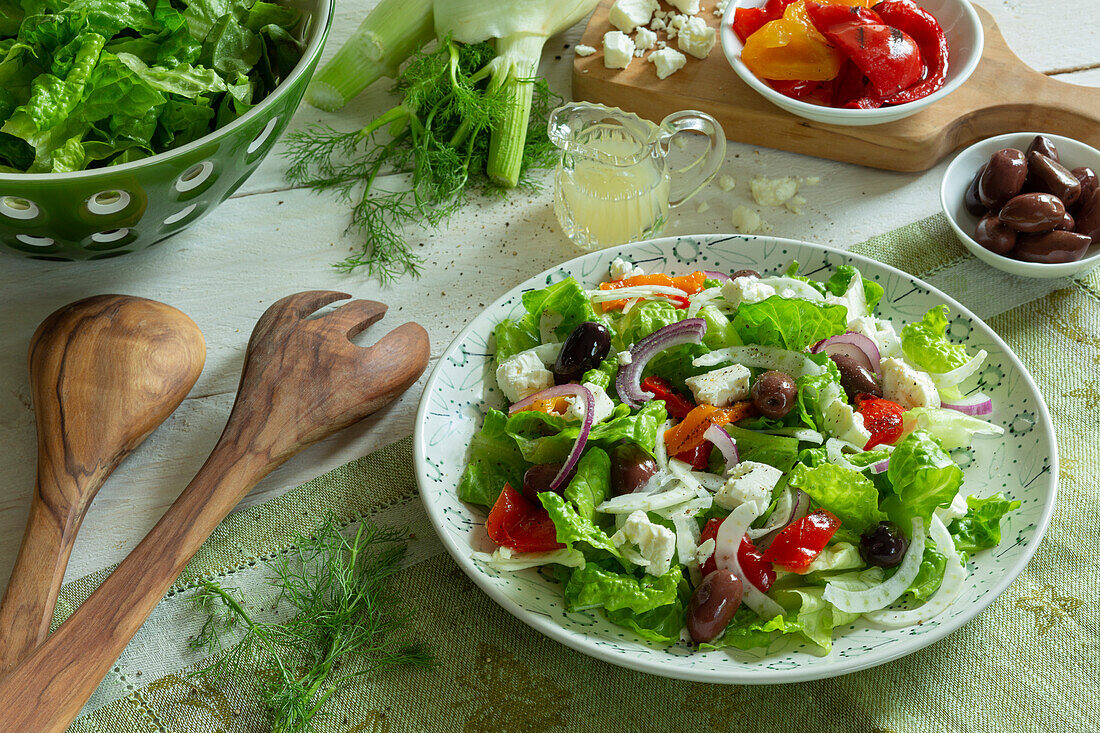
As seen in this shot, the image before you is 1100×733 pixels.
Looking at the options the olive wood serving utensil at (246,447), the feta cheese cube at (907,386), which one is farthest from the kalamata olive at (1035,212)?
the olive wood serving utensil at (246,447)

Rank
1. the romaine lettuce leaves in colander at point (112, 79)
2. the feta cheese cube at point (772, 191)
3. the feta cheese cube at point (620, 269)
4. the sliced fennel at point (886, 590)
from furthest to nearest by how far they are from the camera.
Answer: the feta cheese cube at point (772, 191) → the feta cheese cube at point (620, 269) → the romaine lettuce leaves in colander at point (112, 79) → the sliced fennel at point (886, 590)

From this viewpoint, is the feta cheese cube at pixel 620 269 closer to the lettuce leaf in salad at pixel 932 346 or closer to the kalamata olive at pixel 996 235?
the lettuce leaf in salad at pixel 932 346

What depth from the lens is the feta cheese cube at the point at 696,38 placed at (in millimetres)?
2859

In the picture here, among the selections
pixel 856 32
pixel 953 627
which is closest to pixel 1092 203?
pixel 856 32

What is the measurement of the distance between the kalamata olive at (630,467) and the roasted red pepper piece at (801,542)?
260 mm

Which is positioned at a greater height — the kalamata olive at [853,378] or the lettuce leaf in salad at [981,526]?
the kalamata olive at [853,378]

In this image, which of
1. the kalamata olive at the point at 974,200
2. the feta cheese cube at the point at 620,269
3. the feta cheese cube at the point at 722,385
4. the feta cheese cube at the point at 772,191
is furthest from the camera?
the feta cheese cube at the point at 772,191

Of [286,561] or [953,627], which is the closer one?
[953,627]

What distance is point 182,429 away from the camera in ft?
7.04

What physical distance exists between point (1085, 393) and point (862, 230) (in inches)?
28.4

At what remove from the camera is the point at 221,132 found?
6.70 ft

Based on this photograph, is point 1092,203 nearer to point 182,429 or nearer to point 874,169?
point 874,169

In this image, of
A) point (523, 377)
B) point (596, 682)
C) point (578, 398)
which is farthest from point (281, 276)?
point (596, 682)

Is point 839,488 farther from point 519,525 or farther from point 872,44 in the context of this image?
point 872,44
